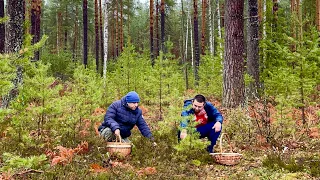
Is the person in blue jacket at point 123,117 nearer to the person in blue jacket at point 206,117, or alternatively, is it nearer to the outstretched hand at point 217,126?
the person in blue jacket at point 206,117

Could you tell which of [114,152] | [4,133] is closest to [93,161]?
[114,152]

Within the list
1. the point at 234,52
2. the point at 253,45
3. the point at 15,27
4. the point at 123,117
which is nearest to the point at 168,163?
the point at 123,117

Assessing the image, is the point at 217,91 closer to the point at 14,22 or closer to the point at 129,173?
the point at 14,22

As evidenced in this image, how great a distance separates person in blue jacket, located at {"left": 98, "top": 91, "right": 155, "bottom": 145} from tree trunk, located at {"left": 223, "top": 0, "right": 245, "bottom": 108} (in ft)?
10.6

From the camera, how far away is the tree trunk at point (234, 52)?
8.73 meters

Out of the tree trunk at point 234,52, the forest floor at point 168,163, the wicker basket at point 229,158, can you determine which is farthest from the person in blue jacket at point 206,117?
the tree trunk at point 234,52

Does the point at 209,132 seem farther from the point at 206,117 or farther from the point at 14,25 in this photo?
the point at 14,25

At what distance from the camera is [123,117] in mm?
6512

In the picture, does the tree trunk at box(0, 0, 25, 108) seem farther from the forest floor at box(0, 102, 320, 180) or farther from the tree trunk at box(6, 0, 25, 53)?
the forest floor at box(0, 102, 320, 180)

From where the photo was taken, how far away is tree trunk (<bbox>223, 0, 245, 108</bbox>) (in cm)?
873

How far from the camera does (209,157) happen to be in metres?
5.92

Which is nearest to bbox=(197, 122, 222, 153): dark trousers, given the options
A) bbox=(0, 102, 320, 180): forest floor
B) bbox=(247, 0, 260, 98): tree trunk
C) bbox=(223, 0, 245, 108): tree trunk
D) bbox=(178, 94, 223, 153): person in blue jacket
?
bbox=(178, 94, 223, 153): person in blue jacket

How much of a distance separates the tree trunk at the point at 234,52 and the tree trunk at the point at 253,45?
1760 mm

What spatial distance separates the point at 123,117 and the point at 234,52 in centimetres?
384
